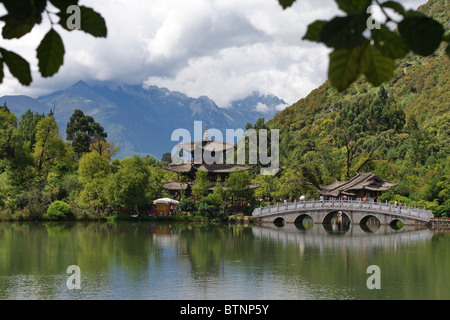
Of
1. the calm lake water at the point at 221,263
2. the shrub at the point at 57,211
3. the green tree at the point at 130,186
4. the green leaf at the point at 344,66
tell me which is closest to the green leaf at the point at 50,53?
the green leaf at the point at 344,66

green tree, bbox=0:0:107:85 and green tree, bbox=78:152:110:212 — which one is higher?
green tree, bbox=78:152:110:212

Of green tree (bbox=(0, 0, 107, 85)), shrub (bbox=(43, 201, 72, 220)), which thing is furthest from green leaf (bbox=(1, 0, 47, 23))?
shrub (bbox=(43, 201, 72, 220))

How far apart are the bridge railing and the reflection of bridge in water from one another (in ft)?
3.12

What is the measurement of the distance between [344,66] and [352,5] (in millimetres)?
109

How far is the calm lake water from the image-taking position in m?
13.4

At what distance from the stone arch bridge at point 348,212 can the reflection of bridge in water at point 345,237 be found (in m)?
0.66

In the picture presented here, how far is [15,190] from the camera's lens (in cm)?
3522

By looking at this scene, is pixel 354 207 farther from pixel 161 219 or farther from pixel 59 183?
pixel 59 183

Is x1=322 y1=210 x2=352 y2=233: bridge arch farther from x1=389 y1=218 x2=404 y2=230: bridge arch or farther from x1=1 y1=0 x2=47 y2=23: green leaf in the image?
x1=1 y1=0 x2=47 y2=23: green leaf

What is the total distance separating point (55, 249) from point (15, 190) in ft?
52.6

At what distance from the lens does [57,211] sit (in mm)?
34281

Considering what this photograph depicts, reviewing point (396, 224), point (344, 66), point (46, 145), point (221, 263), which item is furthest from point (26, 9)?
point (46, 145)

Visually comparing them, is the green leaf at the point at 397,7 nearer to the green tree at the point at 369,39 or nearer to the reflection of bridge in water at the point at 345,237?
the green tree at the point at 369,39
